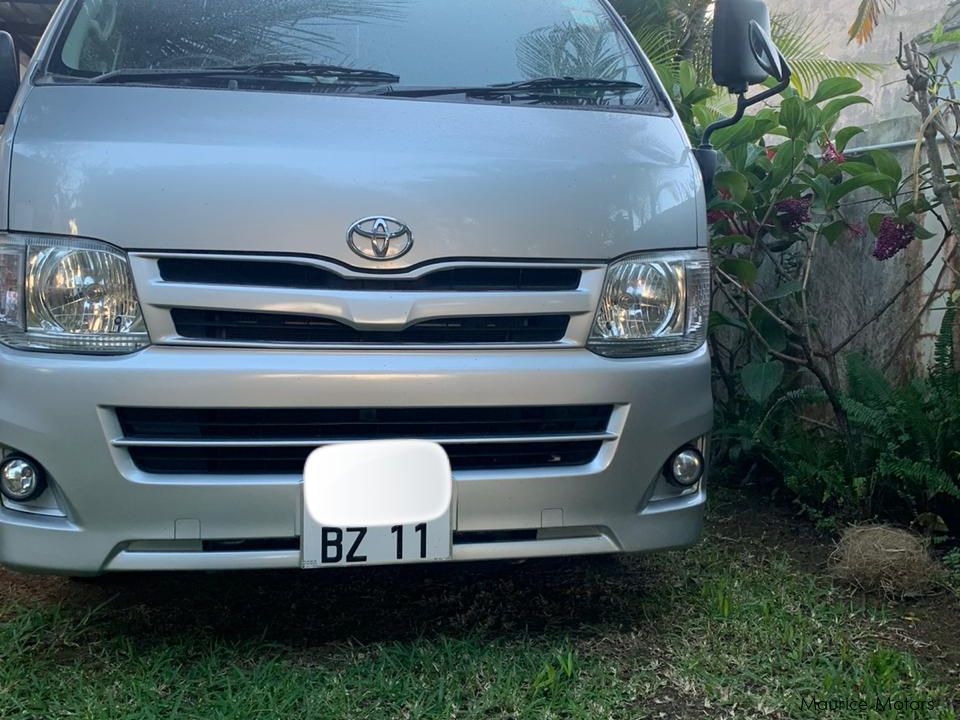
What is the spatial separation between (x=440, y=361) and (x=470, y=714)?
83 centimetres

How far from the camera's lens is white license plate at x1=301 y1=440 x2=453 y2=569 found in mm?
2219

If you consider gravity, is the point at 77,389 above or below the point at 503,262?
below

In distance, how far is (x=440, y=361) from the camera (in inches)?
90.5

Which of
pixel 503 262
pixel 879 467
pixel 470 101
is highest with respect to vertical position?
pixel 470 101

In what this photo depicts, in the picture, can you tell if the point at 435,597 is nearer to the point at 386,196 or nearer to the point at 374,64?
the point at 386,196

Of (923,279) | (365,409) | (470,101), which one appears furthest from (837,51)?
(365,409)

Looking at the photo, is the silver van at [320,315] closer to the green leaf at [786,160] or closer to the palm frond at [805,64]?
A: the green leaf at [786,160]

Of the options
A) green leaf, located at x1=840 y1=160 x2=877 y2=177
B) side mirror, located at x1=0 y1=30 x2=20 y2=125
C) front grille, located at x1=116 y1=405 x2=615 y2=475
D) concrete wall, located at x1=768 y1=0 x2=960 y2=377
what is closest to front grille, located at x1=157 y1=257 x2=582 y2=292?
front grille, located at x1=116 y1=405 x2=615 y2=475

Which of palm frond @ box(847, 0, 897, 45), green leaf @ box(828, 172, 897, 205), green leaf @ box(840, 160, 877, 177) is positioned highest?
palm frond @ box(847, 0, 897, 45)

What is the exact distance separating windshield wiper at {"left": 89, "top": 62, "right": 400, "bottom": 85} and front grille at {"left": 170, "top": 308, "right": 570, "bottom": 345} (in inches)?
29.8

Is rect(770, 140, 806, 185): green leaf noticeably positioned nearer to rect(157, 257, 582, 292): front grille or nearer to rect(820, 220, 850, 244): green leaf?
rect(820, 220, 850, 244): green leaf

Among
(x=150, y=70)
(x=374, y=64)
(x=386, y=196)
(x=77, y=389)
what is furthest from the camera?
(x=374, y=64)

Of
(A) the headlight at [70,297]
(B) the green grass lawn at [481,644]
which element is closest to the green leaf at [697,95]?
(B) the green grass lawn at [481,644]

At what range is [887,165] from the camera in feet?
11.9
